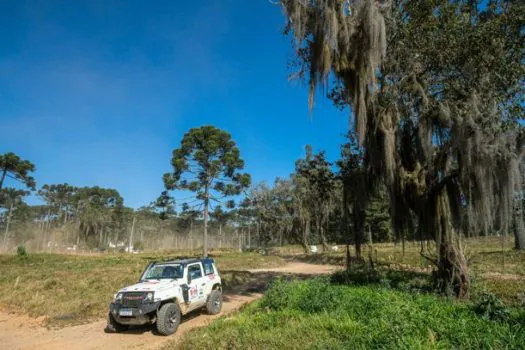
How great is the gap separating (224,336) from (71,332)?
459cm

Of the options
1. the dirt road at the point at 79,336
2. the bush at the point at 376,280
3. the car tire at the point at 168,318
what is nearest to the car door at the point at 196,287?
the dirt road at the point at 79,336

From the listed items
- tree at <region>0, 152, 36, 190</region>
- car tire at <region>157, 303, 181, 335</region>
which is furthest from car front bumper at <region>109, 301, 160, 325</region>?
tree at <region>0, 152, 36, 190</region>

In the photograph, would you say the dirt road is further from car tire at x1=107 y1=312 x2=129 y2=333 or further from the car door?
the car door

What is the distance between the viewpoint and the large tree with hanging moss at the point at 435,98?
24.7ft

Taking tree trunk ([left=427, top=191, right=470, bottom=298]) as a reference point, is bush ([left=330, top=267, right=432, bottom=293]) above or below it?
below

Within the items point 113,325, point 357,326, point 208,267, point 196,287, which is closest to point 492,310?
point 357,326

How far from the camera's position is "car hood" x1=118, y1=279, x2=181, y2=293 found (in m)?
7.82

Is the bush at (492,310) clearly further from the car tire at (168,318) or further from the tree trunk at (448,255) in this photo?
the car tire at (168,318)

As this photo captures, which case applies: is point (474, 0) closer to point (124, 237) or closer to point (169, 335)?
point (169, 335)

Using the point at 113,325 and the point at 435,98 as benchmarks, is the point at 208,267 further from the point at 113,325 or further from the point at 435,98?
the point at 435,98

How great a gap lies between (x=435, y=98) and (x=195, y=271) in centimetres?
807

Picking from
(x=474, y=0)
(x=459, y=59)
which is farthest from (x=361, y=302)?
(x=474, y=0)

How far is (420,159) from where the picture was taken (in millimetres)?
9531

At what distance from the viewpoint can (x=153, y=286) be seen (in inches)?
316
